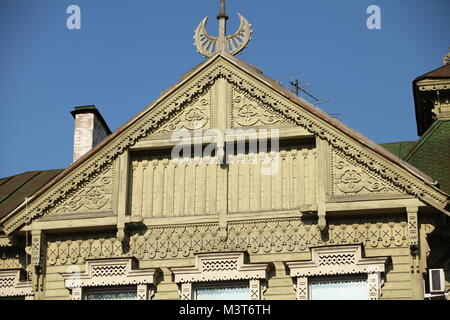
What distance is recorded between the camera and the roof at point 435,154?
27.6 m

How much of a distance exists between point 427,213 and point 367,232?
126 cm

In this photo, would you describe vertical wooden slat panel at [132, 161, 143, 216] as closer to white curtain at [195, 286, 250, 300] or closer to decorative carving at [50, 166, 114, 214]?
decorative carving at [50, 166, 114, 214]

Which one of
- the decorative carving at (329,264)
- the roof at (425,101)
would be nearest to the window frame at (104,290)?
the decorative carving at (329,264)

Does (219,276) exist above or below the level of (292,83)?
below

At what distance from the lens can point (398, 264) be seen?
25531 mm

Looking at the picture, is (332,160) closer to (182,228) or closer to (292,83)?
(182,228)

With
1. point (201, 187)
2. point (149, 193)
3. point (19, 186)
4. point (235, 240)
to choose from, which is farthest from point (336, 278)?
point (19, 186)

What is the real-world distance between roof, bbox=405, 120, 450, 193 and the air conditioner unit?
2472mm

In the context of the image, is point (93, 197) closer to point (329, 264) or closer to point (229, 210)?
point (229, 210)

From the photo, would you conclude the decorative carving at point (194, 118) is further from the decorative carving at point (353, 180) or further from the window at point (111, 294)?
the window at point (111, 294)

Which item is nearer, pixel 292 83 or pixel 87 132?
pixel 87 132

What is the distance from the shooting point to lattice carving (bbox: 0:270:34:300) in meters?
27.8
